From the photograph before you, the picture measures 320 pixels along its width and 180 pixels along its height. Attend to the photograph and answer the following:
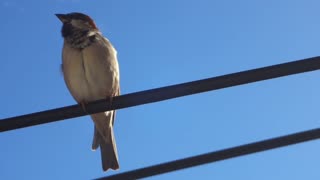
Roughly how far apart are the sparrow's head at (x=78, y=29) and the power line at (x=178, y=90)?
8.50 ft

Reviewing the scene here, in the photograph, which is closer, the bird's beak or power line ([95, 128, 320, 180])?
power line ([95, 128, 320, 180])

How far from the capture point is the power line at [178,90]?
122 inches

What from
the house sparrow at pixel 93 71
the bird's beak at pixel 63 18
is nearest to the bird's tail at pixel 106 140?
the house sparrow at pixel 93 71

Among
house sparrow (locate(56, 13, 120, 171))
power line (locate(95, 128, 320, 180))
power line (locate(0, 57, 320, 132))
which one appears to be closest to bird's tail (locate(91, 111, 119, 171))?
house sparrow (locate(56, 13, 120, 171))

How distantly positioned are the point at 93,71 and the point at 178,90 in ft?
9.28

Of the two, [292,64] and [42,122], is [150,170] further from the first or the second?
[292,64]

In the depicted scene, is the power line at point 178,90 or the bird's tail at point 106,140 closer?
the power line at point 178,90

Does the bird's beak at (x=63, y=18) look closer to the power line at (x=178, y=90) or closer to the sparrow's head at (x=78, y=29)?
the sparrow's head at (x=78, y=29)

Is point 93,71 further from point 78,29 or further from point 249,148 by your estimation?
point 249,148

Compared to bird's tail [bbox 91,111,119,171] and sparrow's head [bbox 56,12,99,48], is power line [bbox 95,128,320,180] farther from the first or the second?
sparrow's head [bbox 56,12,99,48]

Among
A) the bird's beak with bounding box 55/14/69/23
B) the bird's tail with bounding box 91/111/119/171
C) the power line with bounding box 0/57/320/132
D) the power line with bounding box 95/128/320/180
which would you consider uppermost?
the bird's beak with bounding box 55/14/69/23

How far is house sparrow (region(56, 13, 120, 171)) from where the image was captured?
19.4 feet

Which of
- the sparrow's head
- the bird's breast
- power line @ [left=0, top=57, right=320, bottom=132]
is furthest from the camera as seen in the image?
the sparrow's head

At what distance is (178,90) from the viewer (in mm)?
3217
